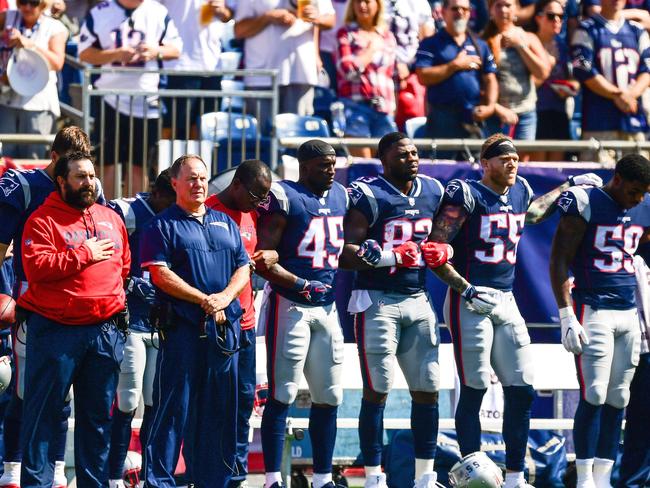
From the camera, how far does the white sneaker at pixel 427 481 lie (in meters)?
8.94

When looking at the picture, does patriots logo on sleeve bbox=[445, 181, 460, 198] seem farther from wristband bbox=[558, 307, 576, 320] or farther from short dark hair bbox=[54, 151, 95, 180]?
short dark hair bbox=[54, 151, 95, 180]

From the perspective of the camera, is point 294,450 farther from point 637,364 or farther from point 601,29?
point 601,29

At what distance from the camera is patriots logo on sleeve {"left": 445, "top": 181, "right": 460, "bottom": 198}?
9.15 meters

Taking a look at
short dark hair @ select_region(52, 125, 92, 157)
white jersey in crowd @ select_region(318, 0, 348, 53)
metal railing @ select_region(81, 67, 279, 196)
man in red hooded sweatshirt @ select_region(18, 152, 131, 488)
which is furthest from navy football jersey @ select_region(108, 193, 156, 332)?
white jersey in crowd @ select_region(318, 0, 348, 53)

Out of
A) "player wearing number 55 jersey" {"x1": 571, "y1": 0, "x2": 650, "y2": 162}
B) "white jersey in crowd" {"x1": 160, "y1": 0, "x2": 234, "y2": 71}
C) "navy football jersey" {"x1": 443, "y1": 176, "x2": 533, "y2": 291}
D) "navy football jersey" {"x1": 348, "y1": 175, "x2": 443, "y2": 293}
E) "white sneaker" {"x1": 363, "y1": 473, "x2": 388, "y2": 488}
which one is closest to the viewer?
"white sneaker" {"x1": 363, "y1": 473, "x2": 388, "y2": 488}

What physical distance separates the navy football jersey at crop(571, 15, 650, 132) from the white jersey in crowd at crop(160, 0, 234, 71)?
300cm

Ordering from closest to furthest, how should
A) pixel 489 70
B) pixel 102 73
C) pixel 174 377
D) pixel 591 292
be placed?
1. pixel 174 377
2. pixel 591 292
3. pixel 102 73
4. pixel 489 70

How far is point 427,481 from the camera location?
8.95m

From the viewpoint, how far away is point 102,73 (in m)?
11.2

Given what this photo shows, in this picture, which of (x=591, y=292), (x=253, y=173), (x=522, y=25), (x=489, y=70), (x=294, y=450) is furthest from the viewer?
(x=522, y=25)

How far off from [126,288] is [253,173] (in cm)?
101

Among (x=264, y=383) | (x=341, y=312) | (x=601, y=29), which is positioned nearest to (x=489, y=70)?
(x=601, y=29)

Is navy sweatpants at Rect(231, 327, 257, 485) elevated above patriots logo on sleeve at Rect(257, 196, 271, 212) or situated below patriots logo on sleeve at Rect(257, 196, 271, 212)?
below

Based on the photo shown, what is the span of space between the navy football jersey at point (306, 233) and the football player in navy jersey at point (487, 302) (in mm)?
635
